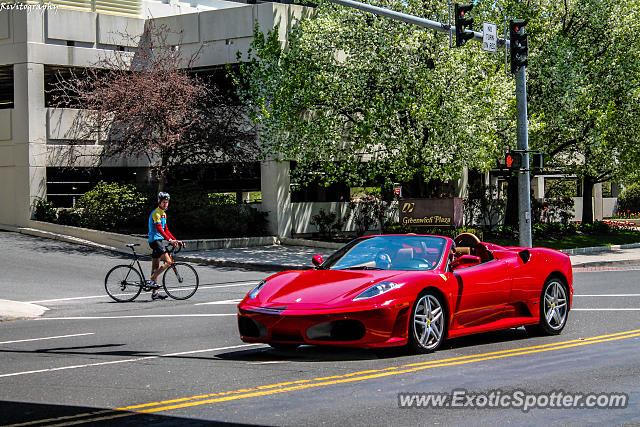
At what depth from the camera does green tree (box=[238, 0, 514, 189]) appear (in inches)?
1081

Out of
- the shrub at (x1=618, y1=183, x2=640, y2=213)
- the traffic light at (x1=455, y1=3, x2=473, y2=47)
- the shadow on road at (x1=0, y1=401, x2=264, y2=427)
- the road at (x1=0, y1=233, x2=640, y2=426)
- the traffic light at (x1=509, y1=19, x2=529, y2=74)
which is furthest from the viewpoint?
the shrub at (x1=618, y1=183, x2=640, y2=213)

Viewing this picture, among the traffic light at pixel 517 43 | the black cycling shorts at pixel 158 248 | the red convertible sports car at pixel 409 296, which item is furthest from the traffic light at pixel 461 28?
the red convertible sports car at pixel 409 296

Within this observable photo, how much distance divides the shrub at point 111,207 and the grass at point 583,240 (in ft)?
42.3

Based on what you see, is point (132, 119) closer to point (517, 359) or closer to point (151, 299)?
point (151, 299)

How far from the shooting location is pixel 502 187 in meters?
48.2

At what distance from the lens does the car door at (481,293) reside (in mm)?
9812

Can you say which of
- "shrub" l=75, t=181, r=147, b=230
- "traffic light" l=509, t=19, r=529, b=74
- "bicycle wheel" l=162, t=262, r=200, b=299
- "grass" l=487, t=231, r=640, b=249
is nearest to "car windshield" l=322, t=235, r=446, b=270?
"bicycle wheel" l=162, t=262, r=200, b=299

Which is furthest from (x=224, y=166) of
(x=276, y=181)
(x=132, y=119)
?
(x=132, y=119)

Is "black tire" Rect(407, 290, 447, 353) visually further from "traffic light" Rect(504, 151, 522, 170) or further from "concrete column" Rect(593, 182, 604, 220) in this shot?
"concrete column" Rect(593, 182, 604, 220)

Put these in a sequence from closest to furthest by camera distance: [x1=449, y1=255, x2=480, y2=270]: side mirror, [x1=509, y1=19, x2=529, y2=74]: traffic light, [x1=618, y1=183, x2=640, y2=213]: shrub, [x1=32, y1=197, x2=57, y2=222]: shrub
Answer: [x1=449, y1=255, x2=480, y2=270]: side mirror → [x1=509, y1=19, x2=529, y2=74]: traffic light → [x1=32, y1=197, x2=57, y2=222]: shrub → [x1=618, y1=183, x2=640, y2=213]: shrub

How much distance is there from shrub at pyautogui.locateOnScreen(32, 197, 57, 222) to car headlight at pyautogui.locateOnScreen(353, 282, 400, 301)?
24959mm

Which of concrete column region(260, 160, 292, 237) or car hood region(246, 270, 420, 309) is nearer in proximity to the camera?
car hood region(246, 270, 420, 309)

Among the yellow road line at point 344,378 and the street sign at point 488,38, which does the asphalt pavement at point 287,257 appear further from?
the yellow road line at point 344,378

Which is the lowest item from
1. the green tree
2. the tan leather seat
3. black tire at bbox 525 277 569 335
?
black tire at bbox 525 277 569 335
